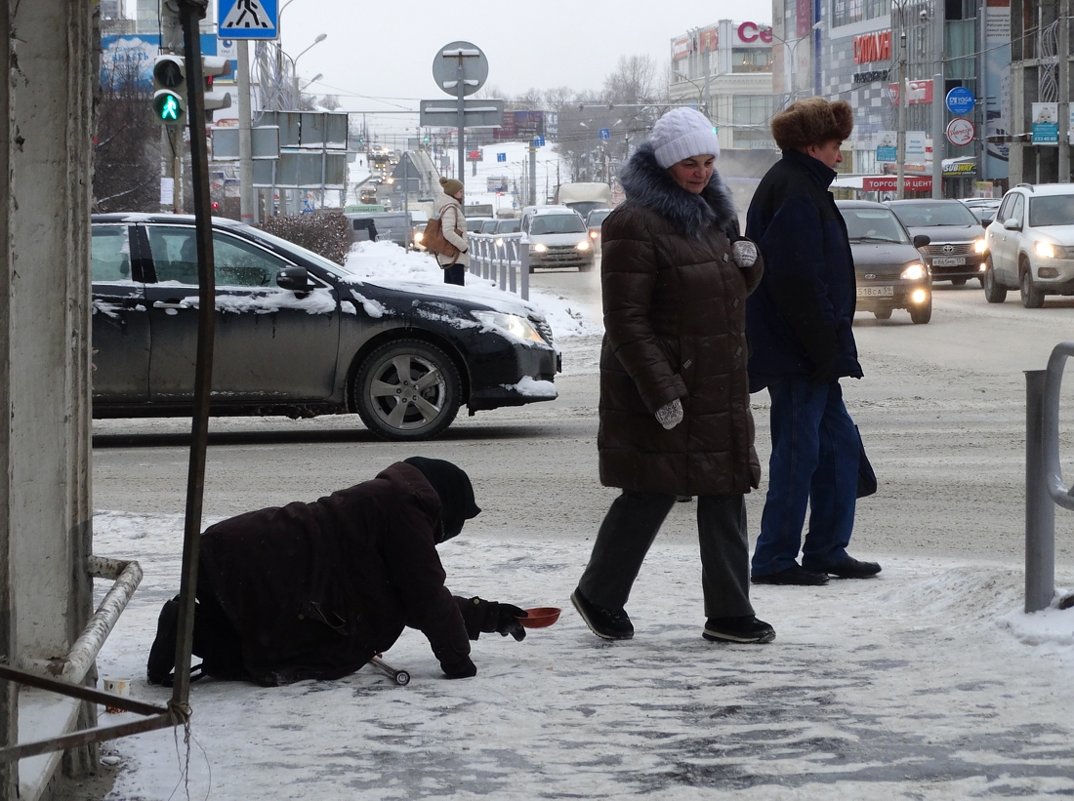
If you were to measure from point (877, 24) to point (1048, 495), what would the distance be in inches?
3465

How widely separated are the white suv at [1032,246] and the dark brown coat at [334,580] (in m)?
19.8

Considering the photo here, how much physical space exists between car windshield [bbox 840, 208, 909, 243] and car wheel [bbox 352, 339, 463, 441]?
12120mm

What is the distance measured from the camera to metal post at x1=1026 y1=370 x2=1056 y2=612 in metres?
4.99

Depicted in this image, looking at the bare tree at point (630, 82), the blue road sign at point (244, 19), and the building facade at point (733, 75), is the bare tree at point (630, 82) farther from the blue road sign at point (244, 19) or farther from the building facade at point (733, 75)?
the blue road sign at point (244, 19)

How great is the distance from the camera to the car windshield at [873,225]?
2175 cm

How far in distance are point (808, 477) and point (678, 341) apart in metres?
1.32

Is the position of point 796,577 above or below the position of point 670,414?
below

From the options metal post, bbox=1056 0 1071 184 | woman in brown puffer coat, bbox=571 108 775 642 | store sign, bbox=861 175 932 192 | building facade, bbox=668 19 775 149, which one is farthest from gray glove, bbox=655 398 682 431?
building facade, bbox=668 19 775 149

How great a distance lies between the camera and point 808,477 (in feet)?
19.8

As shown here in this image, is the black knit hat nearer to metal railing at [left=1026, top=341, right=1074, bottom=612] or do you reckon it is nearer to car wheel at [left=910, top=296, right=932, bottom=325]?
metal railing at [left=1026, top=341, right=1074, bottom=612]

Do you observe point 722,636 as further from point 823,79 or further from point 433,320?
point 823,79

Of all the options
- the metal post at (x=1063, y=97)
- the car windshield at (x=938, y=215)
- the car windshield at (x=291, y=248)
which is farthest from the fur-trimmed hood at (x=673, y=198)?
the metal post at (x=1063, y=97)

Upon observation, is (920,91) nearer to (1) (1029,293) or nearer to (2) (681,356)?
(1) (1029,293)

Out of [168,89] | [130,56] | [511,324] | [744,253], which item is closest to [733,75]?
[130,56]
